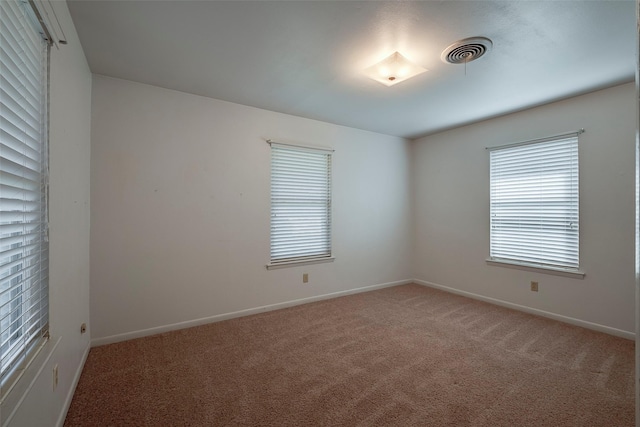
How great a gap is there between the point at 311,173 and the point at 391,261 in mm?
2134

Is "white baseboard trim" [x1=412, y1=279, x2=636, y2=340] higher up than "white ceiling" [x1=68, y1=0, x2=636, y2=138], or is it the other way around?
"white ceiling" [x1=68, y1=0, x2=636, y2=138]

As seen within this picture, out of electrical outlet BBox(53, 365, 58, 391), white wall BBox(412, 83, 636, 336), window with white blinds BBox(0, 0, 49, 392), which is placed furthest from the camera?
white wall BBox(412, 83, 636, 336)

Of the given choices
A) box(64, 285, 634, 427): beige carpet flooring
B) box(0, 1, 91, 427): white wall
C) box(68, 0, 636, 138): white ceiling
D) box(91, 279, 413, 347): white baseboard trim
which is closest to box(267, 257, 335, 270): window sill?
box(91, 279, 413, 347): white baseboard trim

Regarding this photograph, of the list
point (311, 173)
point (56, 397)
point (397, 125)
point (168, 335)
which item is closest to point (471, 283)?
point (397, 125)

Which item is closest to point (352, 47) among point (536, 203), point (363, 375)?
point (363, 375)

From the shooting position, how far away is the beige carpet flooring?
6.01 ft

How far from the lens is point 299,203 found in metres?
3.98

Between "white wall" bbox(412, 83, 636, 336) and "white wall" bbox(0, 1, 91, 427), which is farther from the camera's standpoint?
"white wall" bbox(412, 83, 636, 336)

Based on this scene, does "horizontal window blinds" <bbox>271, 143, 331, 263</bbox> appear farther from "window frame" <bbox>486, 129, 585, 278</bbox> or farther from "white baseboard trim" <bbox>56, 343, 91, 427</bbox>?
"window frame" <bbox>486, 129, 585, 278</bbox>

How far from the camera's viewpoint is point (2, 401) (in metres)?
1.01

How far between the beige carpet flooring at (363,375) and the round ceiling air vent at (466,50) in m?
2.58

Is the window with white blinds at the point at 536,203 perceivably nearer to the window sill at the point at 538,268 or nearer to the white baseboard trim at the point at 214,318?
the window sill at the point at 538,268

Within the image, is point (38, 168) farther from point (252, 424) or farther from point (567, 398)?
point (567, 398)

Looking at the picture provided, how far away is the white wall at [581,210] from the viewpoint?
2939 millimetres
